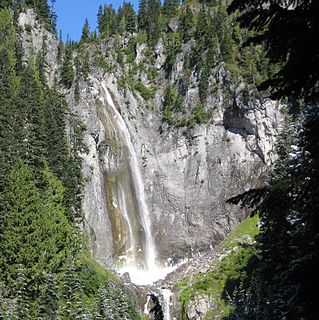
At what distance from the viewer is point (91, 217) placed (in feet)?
181

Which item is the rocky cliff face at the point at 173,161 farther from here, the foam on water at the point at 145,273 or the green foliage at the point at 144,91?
the green foliage at the point at 144,91

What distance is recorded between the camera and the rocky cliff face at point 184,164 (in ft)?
191

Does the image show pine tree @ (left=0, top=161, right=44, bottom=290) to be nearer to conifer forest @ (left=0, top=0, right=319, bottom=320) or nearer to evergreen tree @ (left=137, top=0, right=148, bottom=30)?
conifer forest @ (left=0, top=0, right=319, bottom=320)

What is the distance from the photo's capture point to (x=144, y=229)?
5825cm

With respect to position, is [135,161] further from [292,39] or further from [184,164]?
[292,39]

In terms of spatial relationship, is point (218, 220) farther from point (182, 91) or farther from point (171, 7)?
point (171, 7)

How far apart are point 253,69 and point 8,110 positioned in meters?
34.1

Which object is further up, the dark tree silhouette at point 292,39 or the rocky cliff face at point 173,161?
the rocky cliff face at point 173,161

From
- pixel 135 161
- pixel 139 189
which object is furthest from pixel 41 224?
pixel 135 161

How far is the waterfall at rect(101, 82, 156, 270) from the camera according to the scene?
5666 centimetres

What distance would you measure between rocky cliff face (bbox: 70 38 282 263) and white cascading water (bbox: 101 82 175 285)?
36.6 inches

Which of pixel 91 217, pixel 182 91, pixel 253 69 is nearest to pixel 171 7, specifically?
pixel 182 91

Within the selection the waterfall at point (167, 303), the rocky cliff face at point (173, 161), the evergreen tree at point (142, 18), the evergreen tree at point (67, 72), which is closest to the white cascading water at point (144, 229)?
the rocky cliff face at point (173, 161)

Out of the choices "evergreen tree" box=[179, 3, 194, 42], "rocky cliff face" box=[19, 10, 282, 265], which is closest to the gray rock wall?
"rocky cliff face" box=[19, 10, 282, 265]
